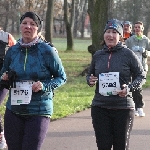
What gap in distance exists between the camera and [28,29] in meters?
4.46

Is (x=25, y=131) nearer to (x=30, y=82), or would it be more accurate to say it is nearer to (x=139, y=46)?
(x=30, y=82)

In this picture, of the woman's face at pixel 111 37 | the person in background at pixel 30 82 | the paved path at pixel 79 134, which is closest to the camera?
the person in background at pixel 30 82

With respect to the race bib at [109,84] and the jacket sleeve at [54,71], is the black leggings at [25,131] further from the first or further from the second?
the race bib at [109,84]

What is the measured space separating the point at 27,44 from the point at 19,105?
59 cm

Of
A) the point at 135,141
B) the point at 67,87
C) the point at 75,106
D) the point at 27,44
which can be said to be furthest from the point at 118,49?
the point at 67,87

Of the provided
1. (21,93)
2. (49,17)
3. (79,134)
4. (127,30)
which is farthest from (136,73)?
(49,17)

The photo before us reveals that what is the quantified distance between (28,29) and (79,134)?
3.62m

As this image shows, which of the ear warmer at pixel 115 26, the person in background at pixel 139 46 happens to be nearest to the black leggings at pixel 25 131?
the ear warmer at pixel 115 26

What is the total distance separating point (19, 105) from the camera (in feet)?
14.8

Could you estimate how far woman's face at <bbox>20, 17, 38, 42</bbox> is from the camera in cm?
447

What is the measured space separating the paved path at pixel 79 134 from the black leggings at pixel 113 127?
5.91 ft

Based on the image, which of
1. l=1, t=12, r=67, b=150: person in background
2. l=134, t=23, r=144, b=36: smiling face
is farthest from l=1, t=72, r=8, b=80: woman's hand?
l=134, t=23, r=144, b=36: smiling face

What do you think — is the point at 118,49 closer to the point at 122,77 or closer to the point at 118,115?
the point at 122,77

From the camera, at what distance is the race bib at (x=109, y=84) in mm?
4992
